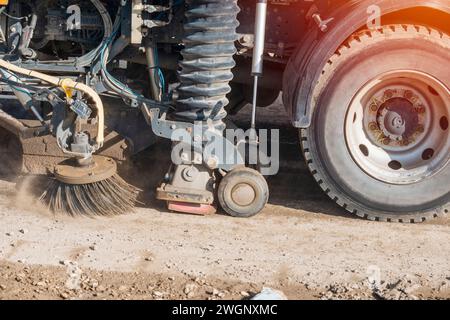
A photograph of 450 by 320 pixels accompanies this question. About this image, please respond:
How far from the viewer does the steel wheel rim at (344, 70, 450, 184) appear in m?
4.86

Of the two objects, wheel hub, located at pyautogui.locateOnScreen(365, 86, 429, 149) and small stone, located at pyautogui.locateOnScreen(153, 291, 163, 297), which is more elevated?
wheel hub, located at pyautogui.locateOnScreen(365, 86, 429, 149)

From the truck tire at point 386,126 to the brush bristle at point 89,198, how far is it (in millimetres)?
1196

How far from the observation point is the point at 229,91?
15.9 ft

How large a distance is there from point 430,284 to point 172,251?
141 cm

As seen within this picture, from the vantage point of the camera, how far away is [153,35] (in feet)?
16.2

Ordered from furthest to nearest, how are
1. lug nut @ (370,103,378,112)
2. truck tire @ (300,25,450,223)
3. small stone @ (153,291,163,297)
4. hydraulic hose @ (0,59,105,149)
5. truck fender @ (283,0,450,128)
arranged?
1. lug nut @ (370,103,378,112)
2. hydraulic hose @ (0,59,105,149)
3. truck tire @ (300,25,450,223)
4. truck fender @ (283,0,450,128)
5. small stone @ (153,291,163,297)

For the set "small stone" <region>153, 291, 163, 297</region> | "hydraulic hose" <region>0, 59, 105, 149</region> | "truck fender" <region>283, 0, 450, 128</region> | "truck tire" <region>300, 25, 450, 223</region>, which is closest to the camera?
"small stone" <region>153, 291, 163, 297</region>

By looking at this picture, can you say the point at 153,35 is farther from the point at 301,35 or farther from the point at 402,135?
the point at 402,135

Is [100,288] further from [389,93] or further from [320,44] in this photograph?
[389,93]

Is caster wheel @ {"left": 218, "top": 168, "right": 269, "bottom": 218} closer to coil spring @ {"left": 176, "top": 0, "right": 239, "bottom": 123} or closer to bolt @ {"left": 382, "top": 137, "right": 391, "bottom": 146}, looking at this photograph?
coil spring @ {"left": 176, "top": 0, "right": 239, "bottom": 123}

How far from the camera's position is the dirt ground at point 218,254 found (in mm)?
4043

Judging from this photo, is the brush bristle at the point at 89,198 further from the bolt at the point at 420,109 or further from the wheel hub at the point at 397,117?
the bolt at the point at 420,109

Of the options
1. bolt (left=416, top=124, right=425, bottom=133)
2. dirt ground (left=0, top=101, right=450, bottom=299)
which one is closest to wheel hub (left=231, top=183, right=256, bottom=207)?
dirt ground (left=0, top=101, right=450, bottom=299)

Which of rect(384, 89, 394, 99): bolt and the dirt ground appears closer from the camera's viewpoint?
the dirt ground
